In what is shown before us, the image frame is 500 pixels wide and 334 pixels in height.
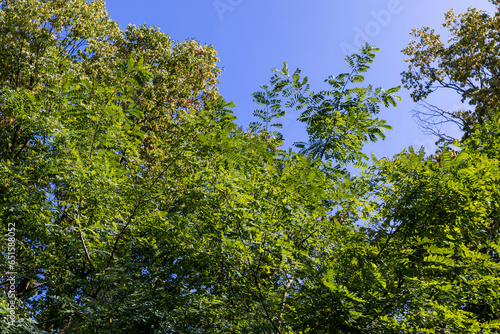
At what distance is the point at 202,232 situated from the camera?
5.17m

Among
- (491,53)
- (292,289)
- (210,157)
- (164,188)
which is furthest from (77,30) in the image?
(491,53)

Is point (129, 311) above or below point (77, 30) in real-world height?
below

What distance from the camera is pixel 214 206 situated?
4957 mm

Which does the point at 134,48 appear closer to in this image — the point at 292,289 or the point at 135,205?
the point at 135,205

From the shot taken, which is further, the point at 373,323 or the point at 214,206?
the point at 214,206

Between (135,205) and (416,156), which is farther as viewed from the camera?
(135,205)

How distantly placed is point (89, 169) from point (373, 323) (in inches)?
156

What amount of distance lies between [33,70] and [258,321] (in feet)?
36.6

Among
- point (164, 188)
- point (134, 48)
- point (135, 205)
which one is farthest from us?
point (134, 48)

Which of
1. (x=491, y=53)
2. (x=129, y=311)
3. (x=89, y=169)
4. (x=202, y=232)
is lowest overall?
(x=129, y=311)

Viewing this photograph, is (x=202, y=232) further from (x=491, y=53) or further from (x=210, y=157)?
(x=491, y=53)

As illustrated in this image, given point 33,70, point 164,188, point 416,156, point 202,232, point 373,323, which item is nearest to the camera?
point 373,323

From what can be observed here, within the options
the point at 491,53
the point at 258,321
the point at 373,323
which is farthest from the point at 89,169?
the point at 491,53

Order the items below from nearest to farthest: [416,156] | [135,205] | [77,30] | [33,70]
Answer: [416,156], [135,205], [33,70], [77,30]
